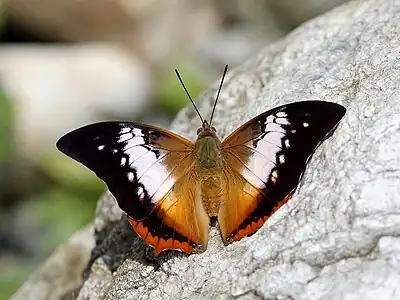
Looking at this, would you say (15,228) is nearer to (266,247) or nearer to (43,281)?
(43,281)

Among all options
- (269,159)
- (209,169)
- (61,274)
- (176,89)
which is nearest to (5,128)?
(176,89)

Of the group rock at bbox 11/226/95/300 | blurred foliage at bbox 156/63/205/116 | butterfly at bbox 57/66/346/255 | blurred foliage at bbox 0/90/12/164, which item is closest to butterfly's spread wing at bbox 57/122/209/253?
butterfly at bbox 57/66/346/255

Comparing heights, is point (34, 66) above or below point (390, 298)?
above

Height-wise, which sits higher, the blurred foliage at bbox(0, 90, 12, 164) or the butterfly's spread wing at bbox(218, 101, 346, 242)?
the blurred foliage at bbox(0, 90, 12, 164)

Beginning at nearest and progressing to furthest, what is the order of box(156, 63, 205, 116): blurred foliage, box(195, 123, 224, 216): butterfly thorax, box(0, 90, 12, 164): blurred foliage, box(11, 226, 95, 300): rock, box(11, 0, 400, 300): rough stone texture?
box(11, 0, 400, 300): rough stone texture, box(195, 123, 224, 216): butterfly thorax, box(11, 226, 95, 300): rock, box(0, 90, 12, 164): blurred foliage, box(156, 63, 205, 116): blurred foliage

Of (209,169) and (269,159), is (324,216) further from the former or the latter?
(209,169)

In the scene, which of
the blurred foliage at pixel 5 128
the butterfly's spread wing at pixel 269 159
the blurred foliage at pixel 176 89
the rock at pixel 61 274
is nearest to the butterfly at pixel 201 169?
the butterfly's spread wing at pixel 269 159

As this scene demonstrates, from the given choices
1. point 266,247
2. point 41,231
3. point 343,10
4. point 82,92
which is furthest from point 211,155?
point 82,92

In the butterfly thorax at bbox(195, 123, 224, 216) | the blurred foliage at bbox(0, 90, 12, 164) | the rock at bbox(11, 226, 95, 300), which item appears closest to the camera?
the butterfly thorax at bbox(195, 123, 224, 216)

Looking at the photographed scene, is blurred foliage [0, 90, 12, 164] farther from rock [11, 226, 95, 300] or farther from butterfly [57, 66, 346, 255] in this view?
butterfly [57, 66, 346, 255]
